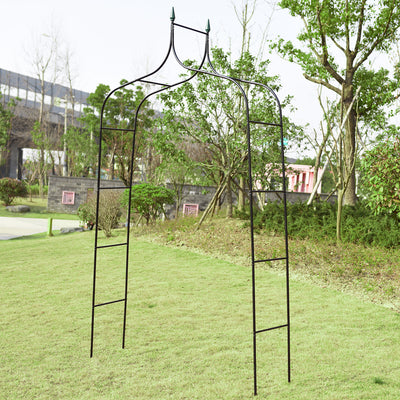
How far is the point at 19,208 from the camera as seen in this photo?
1867 centimetres

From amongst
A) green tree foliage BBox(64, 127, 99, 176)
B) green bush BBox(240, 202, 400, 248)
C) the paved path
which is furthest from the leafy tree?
green tree foliage BBox(64, 127, 99, 176)

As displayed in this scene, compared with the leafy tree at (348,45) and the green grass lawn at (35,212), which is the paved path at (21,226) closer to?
the green grass lawn at (35,212)

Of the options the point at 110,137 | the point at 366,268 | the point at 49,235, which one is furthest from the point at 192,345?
the point at 110,137

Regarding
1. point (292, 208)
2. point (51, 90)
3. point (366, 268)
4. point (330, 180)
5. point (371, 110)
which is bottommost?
point (366, 268)

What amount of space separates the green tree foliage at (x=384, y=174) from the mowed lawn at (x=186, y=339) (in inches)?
95.6

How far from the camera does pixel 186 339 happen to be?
445 cm

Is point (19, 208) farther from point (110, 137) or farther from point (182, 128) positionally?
point (182, 128)

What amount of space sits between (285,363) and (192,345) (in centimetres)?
92

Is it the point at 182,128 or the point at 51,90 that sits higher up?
the point at 51,90

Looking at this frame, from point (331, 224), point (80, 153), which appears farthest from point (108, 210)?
point (80, 153)

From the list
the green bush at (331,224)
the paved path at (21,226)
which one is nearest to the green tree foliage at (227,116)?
the green bush at (331,224)

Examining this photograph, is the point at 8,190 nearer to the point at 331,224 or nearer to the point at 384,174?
the point at 331,224

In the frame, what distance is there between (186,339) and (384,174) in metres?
5.21

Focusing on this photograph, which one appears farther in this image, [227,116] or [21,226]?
[21,226]
